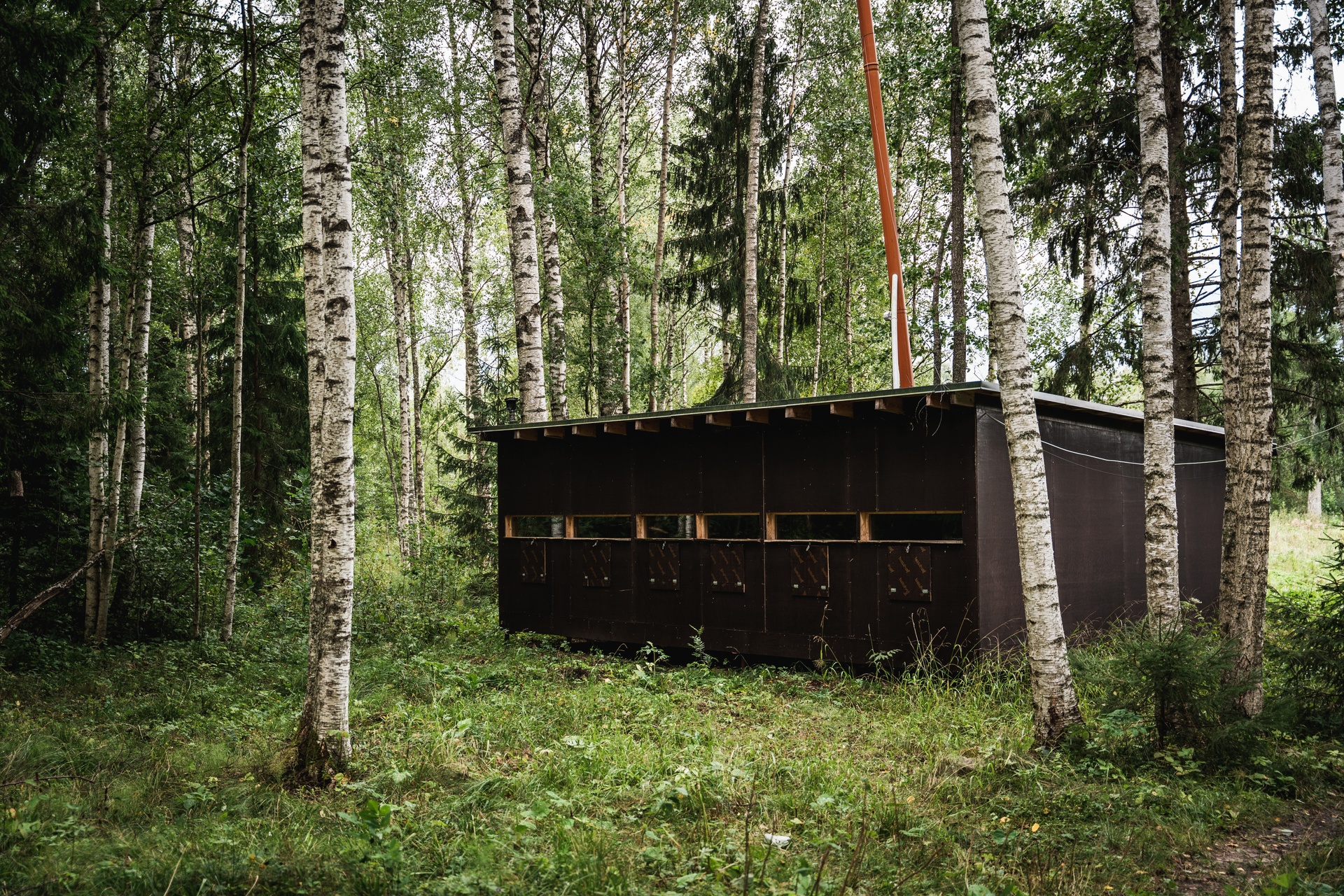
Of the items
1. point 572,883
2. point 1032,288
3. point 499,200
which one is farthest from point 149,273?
point 1032,288

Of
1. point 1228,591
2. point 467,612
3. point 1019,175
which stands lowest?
point 467,612

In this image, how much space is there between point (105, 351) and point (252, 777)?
6712mm

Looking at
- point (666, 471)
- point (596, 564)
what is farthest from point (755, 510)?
point (596, 564)

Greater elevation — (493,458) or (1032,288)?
(1032,288)

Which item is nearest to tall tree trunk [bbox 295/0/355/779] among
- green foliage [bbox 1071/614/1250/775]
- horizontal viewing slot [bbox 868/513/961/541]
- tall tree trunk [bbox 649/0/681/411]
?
green foliage [bbox 1071/614/1250/775]

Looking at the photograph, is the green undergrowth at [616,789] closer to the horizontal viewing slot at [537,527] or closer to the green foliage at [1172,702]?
the green foliage at [1172,702]

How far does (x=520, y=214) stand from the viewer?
10828mm

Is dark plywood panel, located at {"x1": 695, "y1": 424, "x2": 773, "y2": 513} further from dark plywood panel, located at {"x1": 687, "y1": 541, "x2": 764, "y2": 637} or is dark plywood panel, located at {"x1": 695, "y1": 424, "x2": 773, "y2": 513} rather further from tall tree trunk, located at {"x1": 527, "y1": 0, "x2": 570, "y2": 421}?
tall tree trunk, located at {"x1": 527, "y1": 0, "x2": 570, "y2": 421}

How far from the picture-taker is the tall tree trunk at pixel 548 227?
40.1ft

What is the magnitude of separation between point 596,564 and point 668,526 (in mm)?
1033

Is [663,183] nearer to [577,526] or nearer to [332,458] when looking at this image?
[577,526]

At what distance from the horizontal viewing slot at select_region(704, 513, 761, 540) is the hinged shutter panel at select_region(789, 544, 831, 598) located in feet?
2.20

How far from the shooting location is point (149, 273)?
9.83m

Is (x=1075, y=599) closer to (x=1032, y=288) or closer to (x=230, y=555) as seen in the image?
(x=230, y=555)
